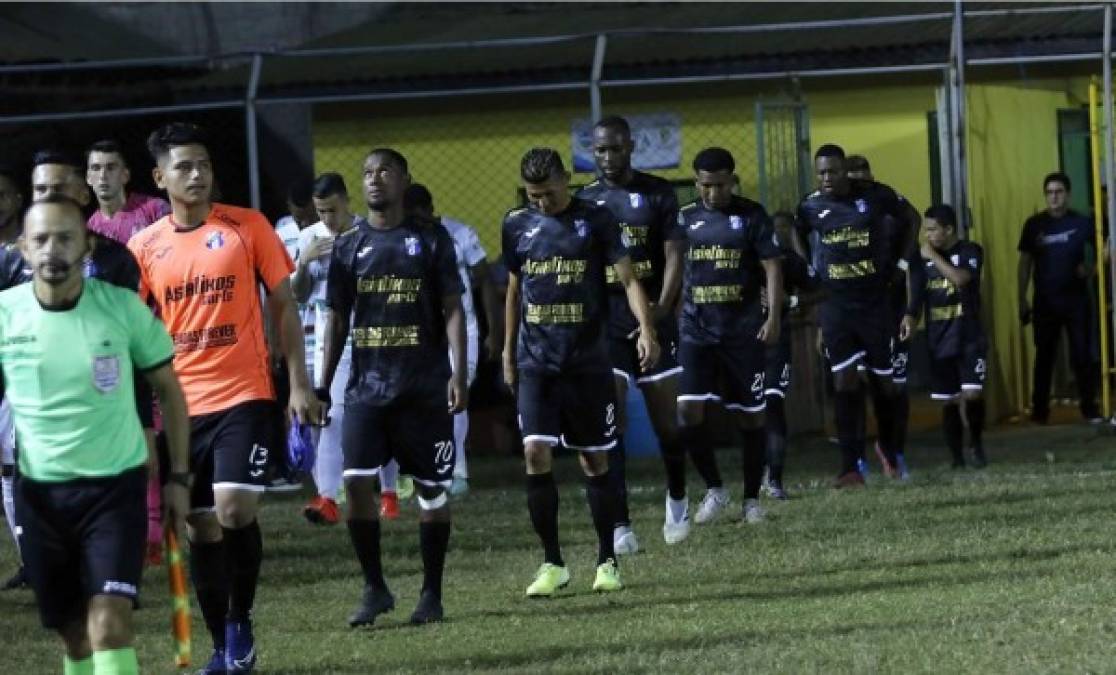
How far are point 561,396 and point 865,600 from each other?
1.88 m

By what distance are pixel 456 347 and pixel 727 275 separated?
409 centimetres

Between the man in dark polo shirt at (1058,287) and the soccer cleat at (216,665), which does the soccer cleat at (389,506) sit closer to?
the soccer cleat at (216,665)

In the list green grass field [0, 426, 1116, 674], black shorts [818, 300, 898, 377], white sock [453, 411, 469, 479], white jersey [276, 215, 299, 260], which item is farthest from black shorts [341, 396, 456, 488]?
black shorts [818, 300, 898, 377]

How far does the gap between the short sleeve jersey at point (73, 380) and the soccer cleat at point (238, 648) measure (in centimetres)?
189

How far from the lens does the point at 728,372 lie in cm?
1405

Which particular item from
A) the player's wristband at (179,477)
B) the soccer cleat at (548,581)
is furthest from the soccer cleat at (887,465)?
the player's wristband at (179,477)

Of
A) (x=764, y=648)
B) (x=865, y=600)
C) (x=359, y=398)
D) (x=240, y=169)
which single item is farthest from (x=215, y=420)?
(x=240, y=169)

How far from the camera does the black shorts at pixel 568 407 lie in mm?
11141

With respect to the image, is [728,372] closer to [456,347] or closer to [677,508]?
[677,508]

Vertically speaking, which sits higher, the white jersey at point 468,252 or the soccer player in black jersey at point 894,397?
the white jersey at point 468,252

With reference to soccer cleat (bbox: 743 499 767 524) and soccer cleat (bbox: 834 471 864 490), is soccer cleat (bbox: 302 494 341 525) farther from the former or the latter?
soccer cleat (bbox: 834 471 864 490)

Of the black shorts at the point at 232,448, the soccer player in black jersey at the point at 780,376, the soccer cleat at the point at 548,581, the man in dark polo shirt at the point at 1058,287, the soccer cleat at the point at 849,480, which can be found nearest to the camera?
the black shorts at the point at 232,448

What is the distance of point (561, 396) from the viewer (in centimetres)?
1123

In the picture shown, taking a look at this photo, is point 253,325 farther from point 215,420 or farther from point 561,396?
point 561,396
